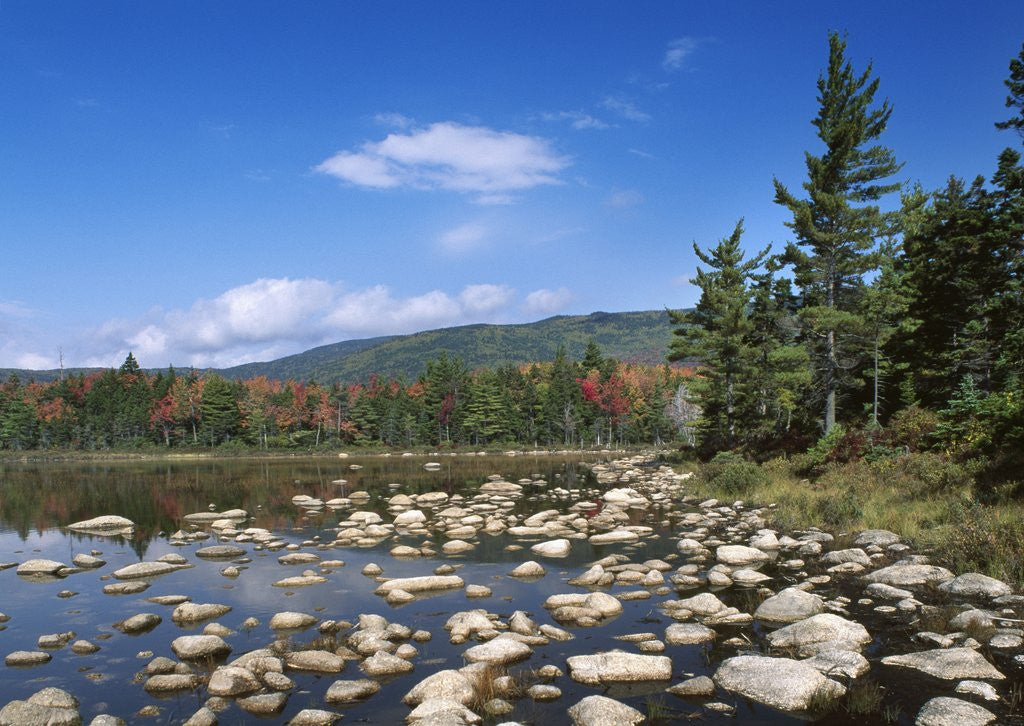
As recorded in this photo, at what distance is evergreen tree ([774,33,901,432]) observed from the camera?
27078mm

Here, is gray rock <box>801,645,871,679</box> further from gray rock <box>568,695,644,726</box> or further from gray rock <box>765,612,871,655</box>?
gray rock <box>568,695,644,726</box>

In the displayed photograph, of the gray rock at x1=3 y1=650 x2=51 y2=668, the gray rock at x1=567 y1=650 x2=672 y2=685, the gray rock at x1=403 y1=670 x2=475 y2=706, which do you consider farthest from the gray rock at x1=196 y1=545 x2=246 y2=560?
the gray rock at x1=567 y1=650 x2=672 y2=685

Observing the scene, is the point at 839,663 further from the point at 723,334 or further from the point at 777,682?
the point at 723,334

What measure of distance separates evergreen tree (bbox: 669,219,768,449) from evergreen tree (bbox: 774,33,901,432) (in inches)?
311

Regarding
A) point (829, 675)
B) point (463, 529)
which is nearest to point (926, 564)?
point (829, 675)

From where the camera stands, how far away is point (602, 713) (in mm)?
7816

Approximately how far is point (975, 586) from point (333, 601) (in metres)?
12.8

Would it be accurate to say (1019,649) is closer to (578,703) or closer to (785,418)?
(578,703)

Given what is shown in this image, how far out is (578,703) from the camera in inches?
319

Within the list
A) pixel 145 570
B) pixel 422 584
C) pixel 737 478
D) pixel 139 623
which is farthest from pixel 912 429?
pixel 145 570

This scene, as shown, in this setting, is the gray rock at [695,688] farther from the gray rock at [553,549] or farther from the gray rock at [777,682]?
the gray rock at [553,549]

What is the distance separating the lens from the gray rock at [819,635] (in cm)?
981

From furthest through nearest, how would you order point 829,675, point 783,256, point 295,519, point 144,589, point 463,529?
point 783,256
point 295,519
point 463,529
point 144,589
point 829,675

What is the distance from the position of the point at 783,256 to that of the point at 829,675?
2382 cm
